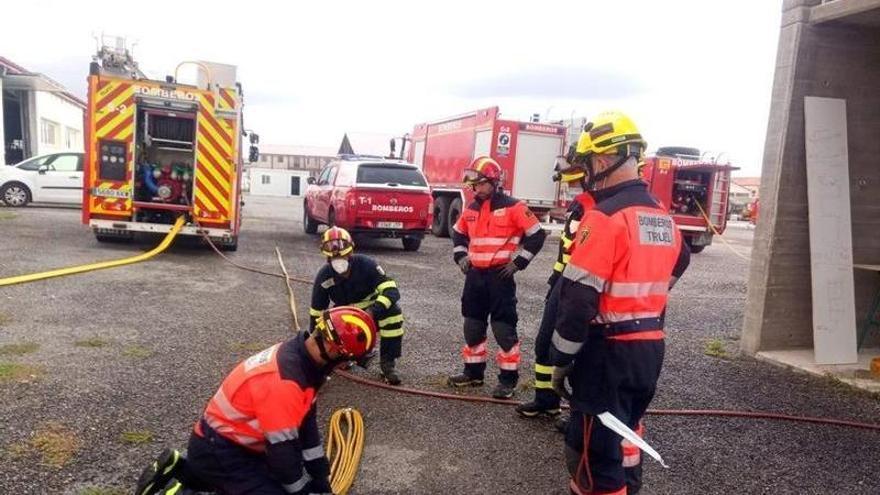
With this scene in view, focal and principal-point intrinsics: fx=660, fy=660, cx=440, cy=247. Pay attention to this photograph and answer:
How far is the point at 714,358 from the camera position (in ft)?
21.0

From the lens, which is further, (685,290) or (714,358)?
(685,290)

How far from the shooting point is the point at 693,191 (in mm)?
16312

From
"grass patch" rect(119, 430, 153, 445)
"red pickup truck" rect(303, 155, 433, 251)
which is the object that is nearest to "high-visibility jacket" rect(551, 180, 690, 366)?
"grass patch" rect(119, 430, 153, 445)

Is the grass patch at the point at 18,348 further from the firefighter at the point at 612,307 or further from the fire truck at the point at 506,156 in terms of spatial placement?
the fire truck at the point at 506,156

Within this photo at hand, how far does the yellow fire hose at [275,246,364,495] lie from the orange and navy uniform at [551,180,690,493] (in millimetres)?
1218

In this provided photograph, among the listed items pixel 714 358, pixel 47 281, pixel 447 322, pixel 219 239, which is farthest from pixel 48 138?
pixel 714 358

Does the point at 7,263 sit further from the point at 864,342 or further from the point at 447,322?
the point at 864,342

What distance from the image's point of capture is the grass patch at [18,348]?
16.2 ft

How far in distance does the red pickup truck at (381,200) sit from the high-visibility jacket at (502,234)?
713 centimetres

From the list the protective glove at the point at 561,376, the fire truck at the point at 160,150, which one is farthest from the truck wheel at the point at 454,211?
the protective glove at the point at 561,376

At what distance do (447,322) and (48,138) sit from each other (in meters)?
24.3

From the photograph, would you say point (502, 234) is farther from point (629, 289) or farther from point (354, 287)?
point (629, 289)

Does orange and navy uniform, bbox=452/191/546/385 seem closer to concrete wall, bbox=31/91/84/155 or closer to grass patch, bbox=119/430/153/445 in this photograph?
grass patch, bbox=119/430/153/445

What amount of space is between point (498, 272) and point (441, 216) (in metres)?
12.0
